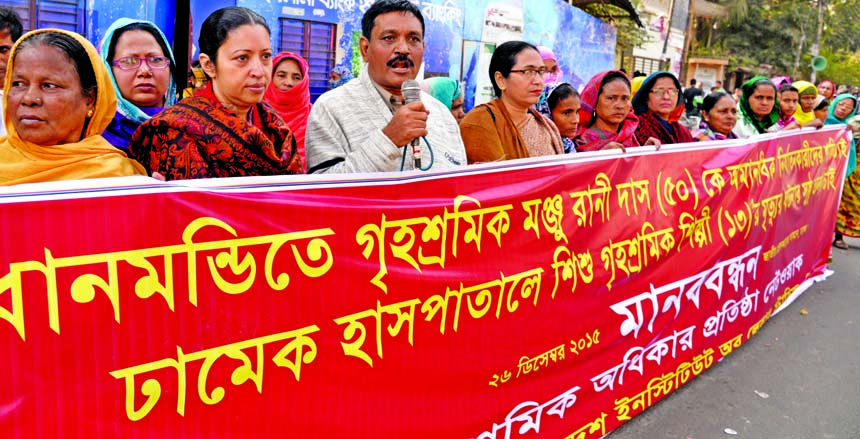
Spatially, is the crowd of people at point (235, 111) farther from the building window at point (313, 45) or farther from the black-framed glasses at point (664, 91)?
the building window at point (313, 45)

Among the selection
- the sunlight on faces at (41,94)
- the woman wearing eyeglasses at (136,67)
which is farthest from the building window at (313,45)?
the sunlight on faces at (41,94)

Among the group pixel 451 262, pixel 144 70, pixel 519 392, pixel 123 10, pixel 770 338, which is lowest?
pixel 770 338

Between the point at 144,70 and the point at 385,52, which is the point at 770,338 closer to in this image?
the point at 385,52

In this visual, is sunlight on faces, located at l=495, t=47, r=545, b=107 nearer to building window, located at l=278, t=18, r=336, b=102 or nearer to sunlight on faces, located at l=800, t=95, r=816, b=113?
building window, located at l=278, t=18, r=336, b=102

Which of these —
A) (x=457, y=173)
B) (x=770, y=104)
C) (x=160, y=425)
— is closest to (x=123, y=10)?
(x=457, y=173)

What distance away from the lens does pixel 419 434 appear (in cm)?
228

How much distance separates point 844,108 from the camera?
25.7 feet

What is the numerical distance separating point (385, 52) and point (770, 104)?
4298mm

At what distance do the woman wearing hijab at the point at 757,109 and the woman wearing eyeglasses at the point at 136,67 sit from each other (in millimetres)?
4666

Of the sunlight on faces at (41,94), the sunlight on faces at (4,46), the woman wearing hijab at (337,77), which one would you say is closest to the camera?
the sunlight on faces at (41,94)

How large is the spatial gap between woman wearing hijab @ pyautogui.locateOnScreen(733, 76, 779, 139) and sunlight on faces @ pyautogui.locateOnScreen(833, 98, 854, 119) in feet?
8.35

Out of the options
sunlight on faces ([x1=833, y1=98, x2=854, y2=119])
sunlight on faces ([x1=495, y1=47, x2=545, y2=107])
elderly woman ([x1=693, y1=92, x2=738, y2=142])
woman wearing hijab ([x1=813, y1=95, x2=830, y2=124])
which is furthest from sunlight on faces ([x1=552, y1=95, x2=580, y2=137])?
woman wearing hijab ([x1=813, y1=95, x2=830, y2=124])

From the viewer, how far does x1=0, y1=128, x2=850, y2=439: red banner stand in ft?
4.93

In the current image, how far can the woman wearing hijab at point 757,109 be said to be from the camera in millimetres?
5656
